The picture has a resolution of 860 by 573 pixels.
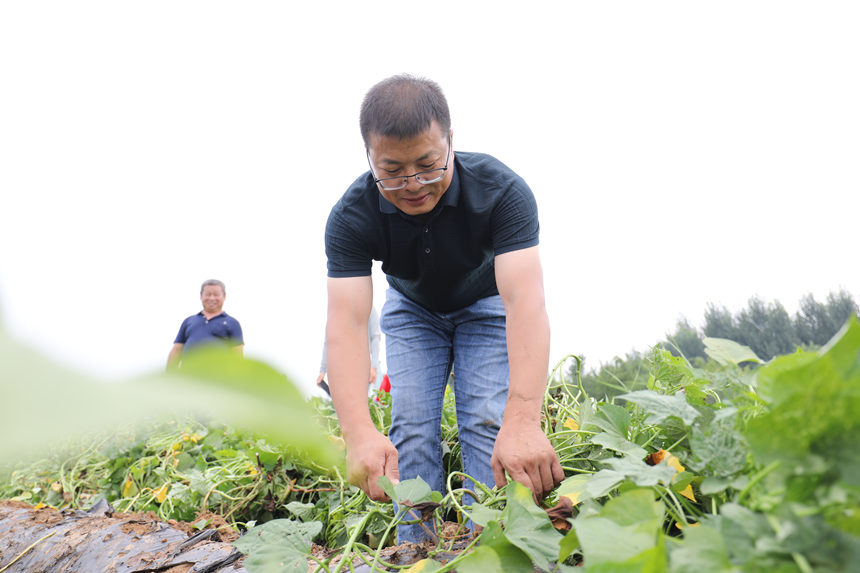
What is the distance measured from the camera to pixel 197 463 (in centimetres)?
326

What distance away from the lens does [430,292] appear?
7.39ft

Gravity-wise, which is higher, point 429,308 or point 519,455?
point 429,308

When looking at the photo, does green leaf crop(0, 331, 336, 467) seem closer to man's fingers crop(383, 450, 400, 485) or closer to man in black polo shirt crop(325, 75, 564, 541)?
man in black polo shirt crop(325, 75, 564, 541)

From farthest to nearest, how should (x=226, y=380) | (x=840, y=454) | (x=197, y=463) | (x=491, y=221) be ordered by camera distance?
1. (x=197, y=463)
2. (x=491, y=221)
3. (x=840, y=454)
4. (x=226, y=380)

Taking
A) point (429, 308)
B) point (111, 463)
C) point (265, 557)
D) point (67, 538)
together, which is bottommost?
point (111, 463)

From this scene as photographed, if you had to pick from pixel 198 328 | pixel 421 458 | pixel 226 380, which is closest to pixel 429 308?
pixel 421 458

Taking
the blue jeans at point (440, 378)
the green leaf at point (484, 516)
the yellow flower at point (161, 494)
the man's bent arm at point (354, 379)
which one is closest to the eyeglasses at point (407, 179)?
the man's bent arm at point (354, 379)

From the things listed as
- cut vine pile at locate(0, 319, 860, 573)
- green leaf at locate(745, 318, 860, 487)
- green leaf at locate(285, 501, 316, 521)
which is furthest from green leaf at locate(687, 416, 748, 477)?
green leaf at locate(285, 501, 316, 521)

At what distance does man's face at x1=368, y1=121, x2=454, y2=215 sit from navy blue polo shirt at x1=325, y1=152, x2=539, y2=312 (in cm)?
21

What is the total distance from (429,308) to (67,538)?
1385 millimetres

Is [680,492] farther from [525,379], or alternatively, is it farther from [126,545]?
[126,545]

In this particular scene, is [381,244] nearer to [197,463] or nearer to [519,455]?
[519,455]

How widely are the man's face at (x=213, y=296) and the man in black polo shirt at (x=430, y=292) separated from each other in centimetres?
270

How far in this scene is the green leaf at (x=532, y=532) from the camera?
938 millimetres
